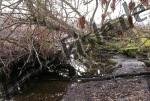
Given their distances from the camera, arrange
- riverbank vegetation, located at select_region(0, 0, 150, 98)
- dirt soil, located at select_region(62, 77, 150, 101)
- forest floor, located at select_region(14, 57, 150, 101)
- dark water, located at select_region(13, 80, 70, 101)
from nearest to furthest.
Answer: riverbank vegetation, located at select_region(0, 0, 150, 98) < dirt soil, located at select_region(62, 77, 150, 101) < forest floor, located at select_region(14, 57, 150, 101) < dark water, located at select_region(13, 80, 70, 101)

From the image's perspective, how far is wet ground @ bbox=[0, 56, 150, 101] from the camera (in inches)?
406

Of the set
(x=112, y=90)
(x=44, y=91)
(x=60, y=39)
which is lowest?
(x=112, y=90)

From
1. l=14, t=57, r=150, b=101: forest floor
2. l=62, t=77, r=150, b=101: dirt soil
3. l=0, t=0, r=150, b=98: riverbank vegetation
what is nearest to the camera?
l=0, t=0, r=150, b=98: riverbank vegetation

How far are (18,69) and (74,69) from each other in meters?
2.37

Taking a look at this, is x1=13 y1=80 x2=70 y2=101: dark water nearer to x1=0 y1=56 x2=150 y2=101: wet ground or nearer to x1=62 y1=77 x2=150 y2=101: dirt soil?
x1=0 y1=56 x2=150 y2=101: wet ground

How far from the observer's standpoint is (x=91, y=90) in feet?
36.8

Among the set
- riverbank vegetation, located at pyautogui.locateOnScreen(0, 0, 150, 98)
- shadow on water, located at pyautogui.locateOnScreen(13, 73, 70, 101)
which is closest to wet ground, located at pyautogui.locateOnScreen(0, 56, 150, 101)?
shadow on water, located at pyautogui.locateOnScreen(13, 73, 70, 101)

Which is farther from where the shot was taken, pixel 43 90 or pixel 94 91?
pixel 43 90

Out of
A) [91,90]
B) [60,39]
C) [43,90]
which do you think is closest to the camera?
[60,39]

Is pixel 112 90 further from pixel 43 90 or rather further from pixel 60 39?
pixel 60 39

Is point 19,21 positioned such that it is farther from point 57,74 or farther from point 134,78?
point 57,74

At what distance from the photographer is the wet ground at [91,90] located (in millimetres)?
10312

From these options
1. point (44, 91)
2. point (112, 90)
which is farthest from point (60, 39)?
point (44, 91)

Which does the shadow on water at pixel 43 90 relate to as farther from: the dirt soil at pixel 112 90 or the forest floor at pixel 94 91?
the dirt soil at pixel 112 90
